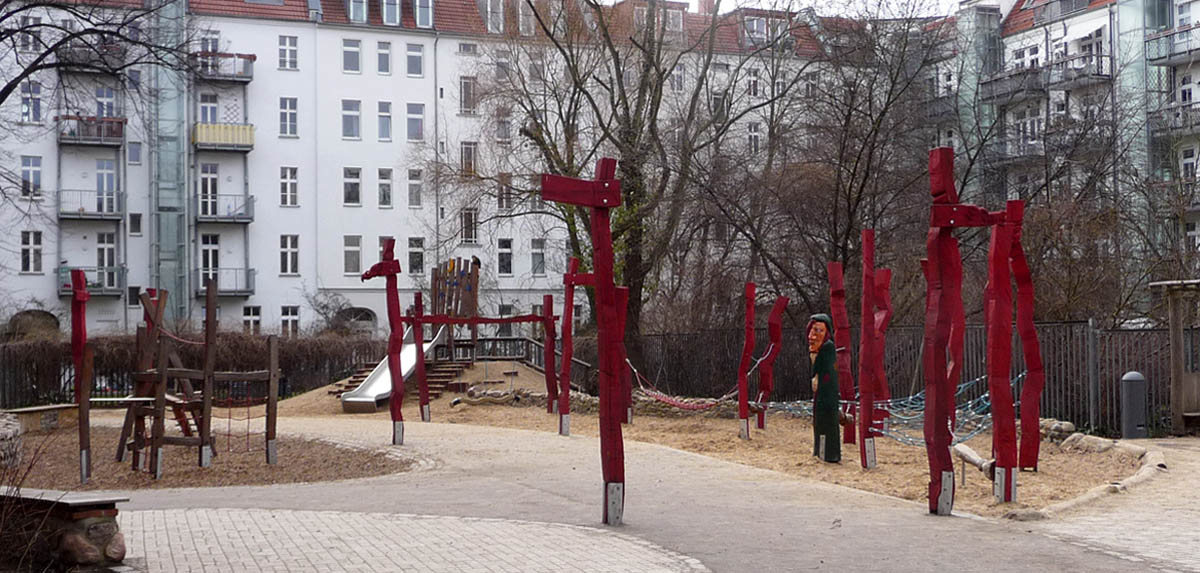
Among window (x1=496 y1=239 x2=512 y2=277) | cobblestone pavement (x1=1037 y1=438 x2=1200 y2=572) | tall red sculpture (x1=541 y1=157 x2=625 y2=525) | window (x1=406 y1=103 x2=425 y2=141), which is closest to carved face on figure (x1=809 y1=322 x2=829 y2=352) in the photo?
cobblestone pavement (x1=1037 y1=438 x2=1200 y2=572)

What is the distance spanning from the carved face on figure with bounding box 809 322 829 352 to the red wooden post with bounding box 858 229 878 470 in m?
0.70

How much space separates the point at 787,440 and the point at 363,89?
36.5m

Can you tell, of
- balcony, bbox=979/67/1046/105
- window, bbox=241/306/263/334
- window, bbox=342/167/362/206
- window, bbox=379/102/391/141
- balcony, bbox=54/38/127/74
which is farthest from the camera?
window, bbox=379/102/391/141

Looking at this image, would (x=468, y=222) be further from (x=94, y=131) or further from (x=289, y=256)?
(x=94, y=131)

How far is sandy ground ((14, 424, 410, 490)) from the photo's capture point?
16609mm

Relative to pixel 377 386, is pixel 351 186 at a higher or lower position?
higher

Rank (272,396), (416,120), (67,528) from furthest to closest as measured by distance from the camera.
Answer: (416,120)
(272,396)
(67,528)

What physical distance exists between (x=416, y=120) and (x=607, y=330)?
1775 inches

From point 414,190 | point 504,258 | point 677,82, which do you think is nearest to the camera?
point 677,82

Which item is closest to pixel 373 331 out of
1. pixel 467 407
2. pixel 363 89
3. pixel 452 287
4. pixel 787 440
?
pixel 363 89

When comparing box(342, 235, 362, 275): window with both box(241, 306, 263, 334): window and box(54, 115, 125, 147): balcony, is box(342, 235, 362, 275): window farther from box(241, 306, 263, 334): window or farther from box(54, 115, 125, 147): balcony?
box(54, 115, 125, 147): balcony

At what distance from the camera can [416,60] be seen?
55531mm

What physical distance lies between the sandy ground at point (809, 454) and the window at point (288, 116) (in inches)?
907

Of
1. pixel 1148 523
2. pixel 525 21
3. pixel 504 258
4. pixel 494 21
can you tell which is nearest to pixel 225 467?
pixel 1148 523
